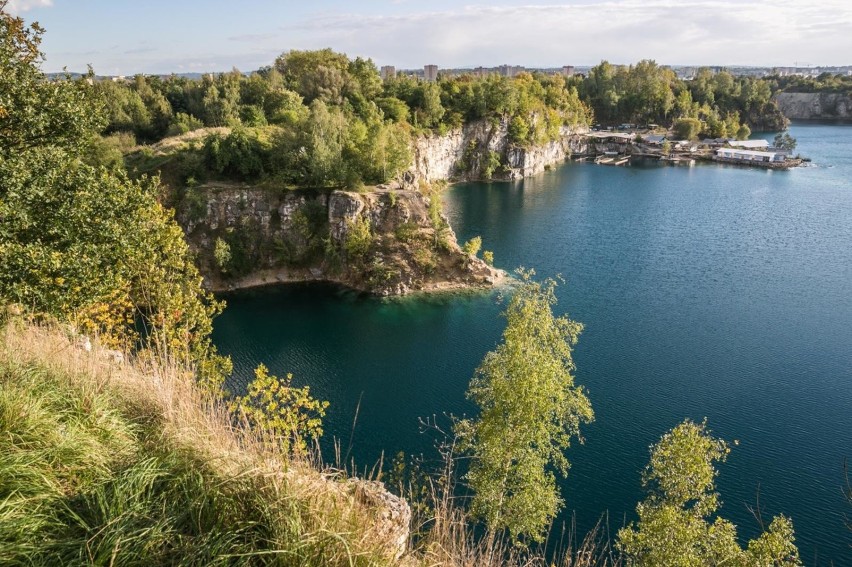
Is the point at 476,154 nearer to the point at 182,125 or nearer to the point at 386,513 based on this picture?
the point at 182,125

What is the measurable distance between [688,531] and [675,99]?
13095 cm

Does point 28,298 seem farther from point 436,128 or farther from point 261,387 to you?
point 436,128

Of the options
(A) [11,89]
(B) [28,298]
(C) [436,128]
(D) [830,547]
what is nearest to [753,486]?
(D) [830,547]

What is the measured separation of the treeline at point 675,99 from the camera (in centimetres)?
12050

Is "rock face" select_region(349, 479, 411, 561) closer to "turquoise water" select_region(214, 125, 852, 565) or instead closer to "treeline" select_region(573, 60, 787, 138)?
"turquoise water" select_region(214, 125, 852, 565)

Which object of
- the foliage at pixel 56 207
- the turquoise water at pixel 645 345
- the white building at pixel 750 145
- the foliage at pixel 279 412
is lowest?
the turquoise water at pixel 645 345

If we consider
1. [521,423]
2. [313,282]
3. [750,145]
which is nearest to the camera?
[521,423]

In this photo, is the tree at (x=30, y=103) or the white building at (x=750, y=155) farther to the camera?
the white building at (x=750, y=155)

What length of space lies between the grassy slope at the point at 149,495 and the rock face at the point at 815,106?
195 meters

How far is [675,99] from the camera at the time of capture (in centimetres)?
12344

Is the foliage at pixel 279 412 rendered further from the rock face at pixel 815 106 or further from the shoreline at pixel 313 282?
the rock face at pixel 815 106

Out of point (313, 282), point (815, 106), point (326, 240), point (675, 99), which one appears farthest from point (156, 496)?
point (815, 106)

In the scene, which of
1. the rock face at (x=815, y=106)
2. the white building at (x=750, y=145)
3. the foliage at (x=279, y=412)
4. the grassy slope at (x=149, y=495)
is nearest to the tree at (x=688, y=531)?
the foliage at (x=279, y=412)

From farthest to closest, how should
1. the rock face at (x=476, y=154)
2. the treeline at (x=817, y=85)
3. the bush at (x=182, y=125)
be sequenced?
the treeline at (x=817, y=85), the rock face at (x=476, y=154), the bush at (x=182, y=125)
